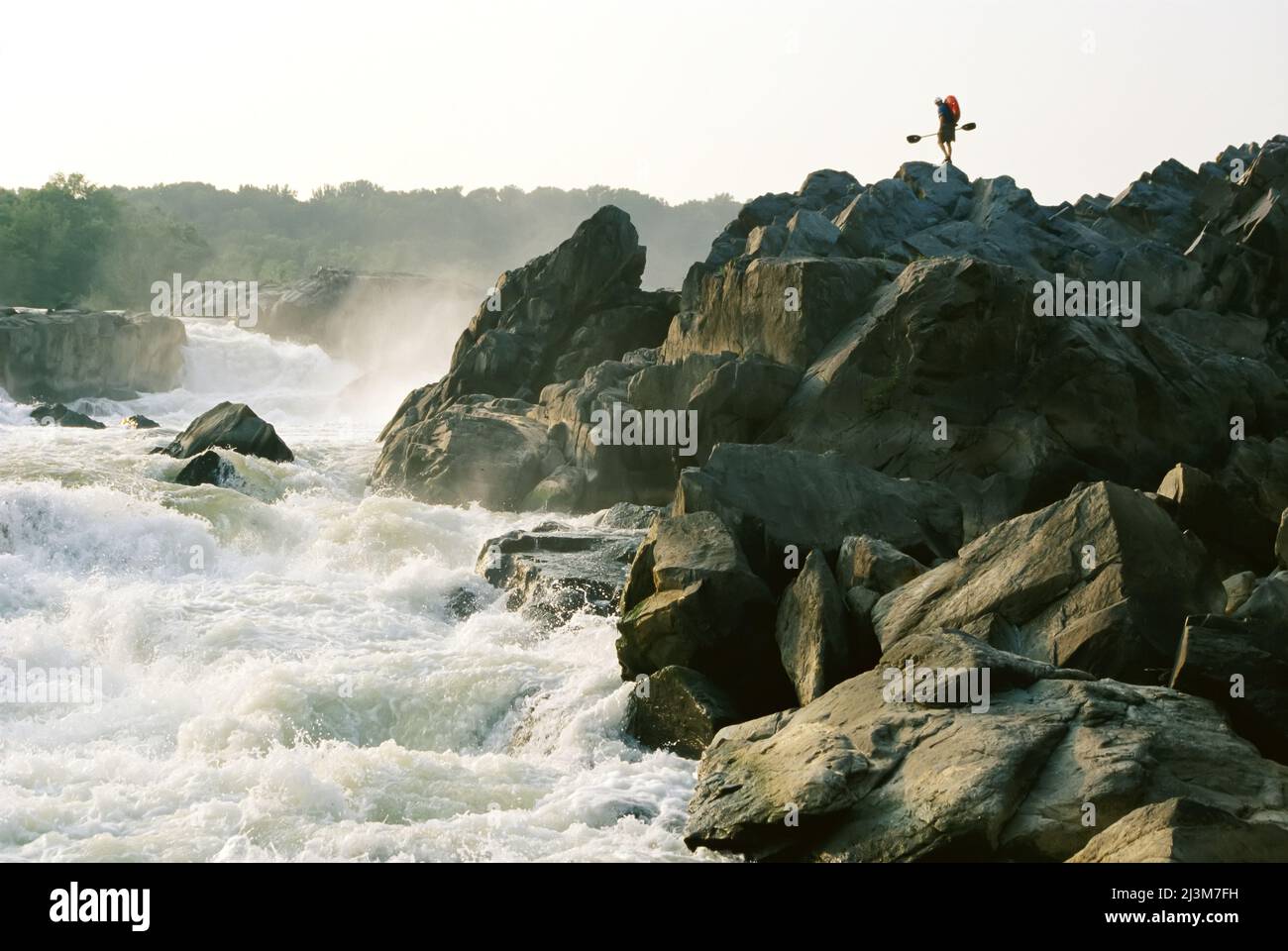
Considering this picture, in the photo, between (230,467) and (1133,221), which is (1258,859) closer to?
(230,467)

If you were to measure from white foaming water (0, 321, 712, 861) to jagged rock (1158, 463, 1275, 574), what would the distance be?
7.16 meters

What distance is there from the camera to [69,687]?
55.2ft

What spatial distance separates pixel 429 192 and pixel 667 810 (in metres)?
137

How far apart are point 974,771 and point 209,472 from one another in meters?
22.1

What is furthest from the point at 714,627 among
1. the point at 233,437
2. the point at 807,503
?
the point at 233,437

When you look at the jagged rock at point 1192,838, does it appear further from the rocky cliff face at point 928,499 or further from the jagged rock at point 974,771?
the jagged rock at point 974,771

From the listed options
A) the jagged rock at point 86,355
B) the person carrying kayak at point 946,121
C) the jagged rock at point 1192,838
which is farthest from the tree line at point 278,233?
the jagged rock at point 1192,838

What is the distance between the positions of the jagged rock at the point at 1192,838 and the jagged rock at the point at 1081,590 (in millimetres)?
3589

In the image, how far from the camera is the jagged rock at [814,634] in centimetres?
1401

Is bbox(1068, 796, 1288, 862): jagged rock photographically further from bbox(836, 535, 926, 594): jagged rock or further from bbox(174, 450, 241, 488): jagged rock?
bbox(174, 450, 241, 488): jagged rock

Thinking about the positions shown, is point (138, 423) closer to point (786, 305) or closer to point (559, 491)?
point (559, 491)

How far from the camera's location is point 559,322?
128 feet

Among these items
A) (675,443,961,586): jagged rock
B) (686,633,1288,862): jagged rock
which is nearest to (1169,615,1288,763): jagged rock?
(686,633,1288,862): jagged rock

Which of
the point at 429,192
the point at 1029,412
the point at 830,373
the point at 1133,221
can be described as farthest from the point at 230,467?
the point at 429,192
